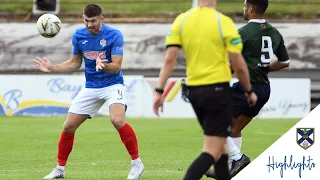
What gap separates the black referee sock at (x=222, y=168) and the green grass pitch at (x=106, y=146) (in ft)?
7.73

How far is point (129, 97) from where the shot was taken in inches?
1040

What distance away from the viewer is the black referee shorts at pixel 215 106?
7727mm

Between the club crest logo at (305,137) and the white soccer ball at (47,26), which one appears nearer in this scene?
the club crest logo at (305,137)

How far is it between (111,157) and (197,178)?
20.2ft

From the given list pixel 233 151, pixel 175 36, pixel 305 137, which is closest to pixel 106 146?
pixel 233 151

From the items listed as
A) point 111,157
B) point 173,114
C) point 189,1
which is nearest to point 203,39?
point 111,157

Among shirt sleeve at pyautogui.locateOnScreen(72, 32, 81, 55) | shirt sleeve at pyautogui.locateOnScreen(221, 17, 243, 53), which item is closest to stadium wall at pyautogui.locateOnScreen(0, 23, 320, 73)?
shirt sleeve at pyautogui.locateOnScreen(72, 32, 81, 55)

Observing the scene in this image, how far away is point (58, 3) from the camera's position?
37125 millimetres

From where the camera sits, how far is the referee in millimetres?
7695

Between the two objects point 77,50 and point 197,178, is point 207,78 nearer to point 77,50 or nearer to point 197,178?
point 197,178

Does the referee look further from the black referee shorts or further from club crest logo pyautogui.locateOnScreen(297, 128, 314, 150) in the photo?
club crest logo pyautogui.locateOnScreen(297, 128, 314, 150)

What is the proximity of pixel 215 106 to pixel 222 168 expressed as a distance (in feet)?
2.73

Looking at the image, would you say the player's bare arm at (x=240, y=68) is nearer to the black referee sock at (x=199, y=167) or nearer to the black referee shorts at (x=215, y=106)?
the black referee shorts at (x=215, y=106)

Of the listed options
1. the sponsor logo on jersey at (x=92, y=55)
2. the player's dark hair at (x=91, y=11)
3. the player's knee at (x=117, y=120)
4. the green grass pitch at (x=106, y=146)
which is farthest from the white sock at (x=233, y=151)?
the player's dark hair at (x=91, y=11)
